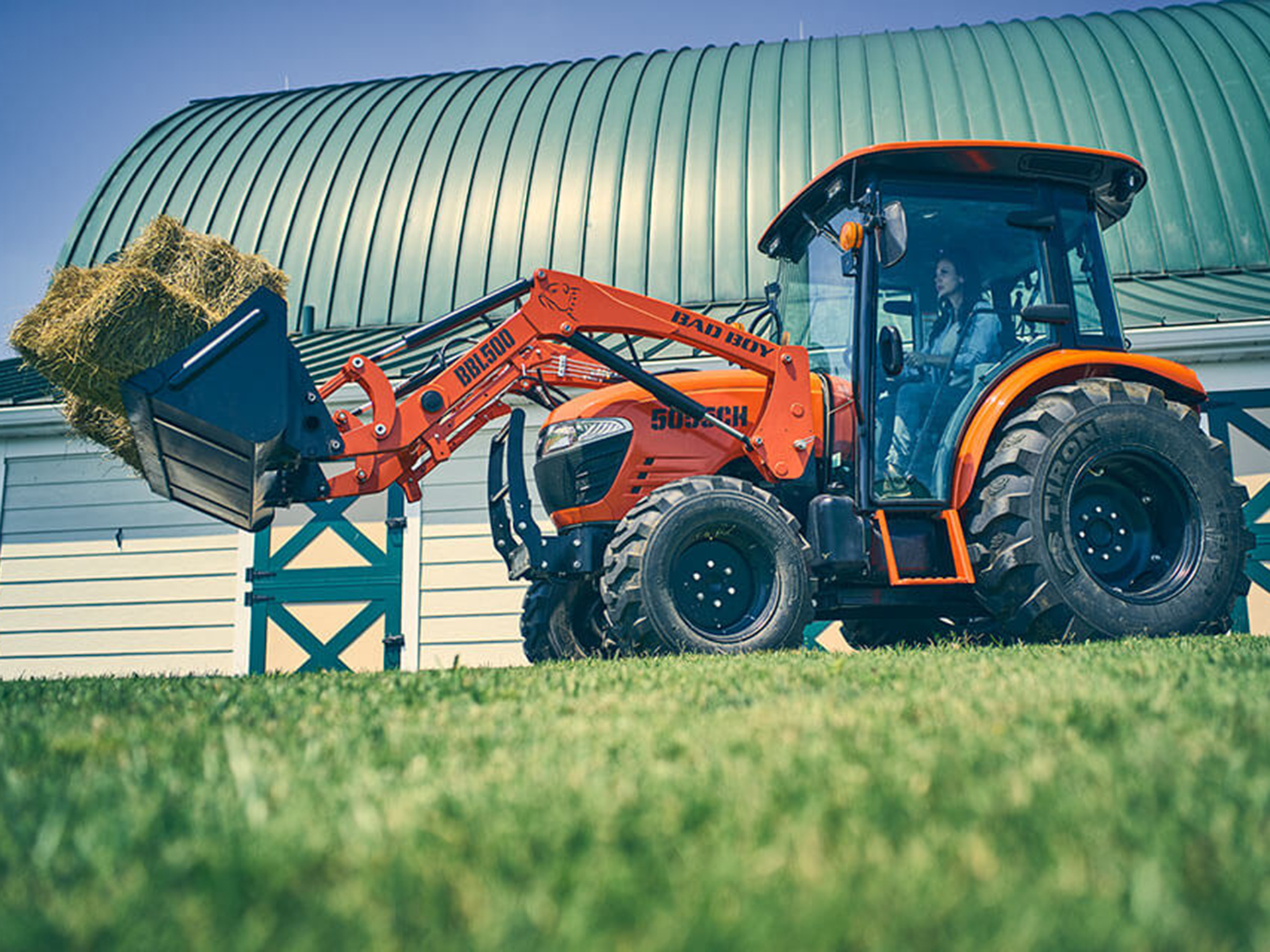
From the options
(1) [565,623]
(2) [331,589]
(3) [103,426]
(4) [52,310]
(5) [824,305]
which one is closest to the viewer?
(5) [824,305]

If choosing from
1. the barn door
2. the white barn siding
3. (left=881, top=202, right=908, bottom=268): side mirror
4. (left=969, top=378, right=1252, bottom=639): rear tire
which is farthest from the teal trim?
the white barn siding

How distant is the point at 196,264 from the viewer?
816 cm

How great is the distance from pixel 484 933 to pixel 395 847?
1.12 feet

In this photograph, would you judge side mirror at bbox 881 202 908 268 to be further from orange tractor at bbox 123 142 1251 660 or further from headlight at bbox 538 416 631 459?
headlight at bbox 538 416 631 459

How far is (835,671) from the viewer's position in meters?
3.33

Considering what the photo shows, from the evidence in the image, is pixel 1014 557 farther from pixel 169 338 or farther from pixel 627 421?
pixel 169 338

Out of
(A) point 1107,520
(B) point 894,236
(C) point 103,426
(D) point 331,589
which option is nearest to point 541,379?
(B) point 894,236

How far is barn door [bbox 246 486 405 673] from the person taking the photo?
9617 mm

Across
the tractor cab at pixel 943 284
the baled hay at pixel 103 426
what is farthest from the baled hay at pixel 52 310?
the tractor cab at pixel 943 284

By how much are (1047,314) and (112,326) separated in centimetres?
621

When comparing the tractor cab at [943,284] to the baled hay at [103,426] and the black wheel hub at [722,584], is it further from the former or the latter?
the baled hay at [103,426]

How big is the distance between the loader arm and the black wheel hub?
1.89 ft

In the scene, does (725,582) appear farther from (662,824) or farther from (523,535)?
(662,824)

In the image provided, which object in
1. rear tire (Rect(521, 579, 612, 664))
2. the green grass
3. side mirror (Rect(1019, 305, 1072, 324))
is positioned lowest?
rear tire (Rect(521, 579, 612, 664))
